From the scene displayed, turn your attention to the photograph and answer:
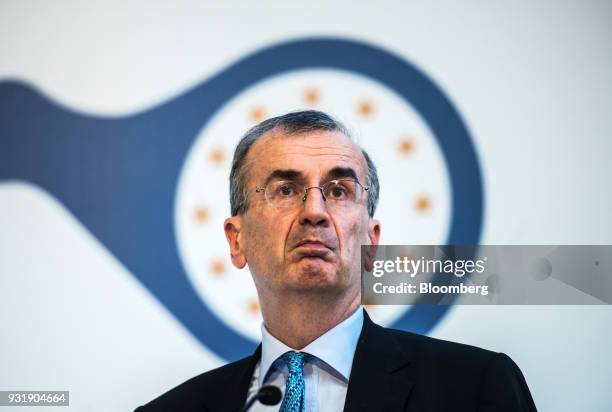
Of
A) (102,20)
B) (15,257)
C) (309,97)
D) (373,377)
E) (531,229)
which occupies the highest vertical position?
(102,20)

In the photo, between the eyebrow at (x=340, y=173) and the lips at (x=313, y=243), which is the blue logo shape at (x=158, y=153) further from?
the lips at (x=313, y=243)

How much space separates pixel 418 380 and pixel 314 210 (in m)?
0.50

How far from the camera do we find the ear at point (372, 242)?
222cm

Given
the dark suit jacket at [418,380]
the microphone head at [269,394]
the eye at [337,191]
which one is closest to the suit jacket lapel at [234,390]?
the dark suit jacket at [418,380]

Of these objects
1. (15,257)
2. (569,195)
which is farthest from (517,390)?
(15,257)

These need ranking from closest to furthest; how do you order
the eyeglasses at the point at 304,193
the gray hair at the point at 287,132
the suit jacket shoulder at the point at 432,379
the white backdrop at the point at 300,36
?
the suit jacket shoulder at the point at 432,379 → the eyeglasses at the point at 304,193 → the gray hair at the point at 287,132 → the white backdrop at the point at 300,36

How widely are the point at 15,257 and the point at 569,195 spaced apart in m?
1.88

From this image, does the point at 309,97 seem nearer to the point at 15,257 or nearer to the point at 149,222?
the point at 149,222

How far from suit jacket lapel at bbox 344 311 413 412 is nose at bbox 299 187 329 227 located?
0.34m

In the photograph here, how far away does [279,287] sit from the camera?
207cm

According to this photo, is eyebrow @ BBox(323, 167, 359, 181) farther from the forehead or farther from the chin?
the chin

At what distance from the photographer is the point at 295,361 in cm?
197

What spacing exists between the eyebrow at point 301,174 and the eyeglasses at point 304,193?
1 cm

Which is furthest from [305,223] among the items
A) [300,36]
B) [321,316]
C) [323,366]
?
[300,36]
